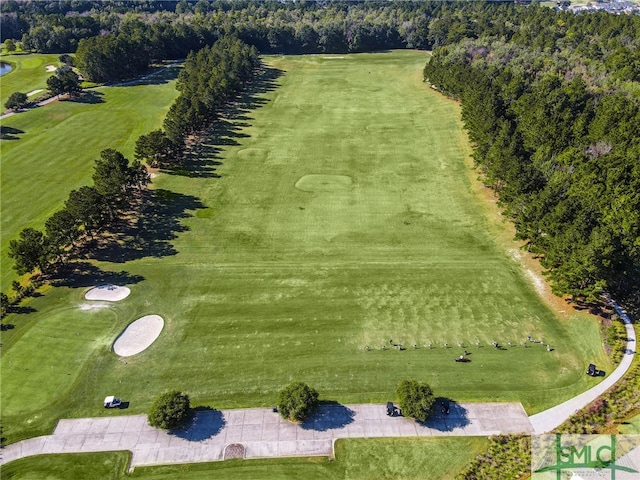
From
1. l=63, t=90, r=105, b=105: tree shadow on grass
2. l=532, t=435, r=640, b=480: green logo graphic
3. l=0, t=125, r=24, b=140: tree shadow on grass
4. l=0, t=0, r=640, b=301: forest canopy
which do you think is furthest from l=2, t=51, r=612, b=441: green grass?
l=63, t=90, r=105, b=105: tree shadow on grass

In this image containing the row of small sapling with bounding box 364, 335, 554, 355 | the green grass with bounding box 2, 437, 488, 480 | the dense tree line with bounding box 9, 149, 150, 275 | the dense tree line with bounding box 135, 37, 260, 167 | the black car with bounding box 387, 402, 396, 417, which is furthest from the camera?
the dense tree line with bounding box 135, 37, 260, 167

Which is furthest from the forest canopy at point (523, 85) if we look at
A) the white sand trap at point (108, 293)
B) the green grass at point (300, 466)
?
the white sand trap at point (108, 293)

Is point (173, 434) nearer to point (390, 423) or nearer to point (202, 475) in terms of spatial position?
point (202, 475)

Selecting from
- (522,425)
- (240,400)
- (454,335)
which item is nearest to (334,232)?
(454,335)

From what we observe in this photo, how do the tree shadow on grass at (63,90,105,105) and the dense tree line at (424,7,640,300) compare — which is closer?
the dense tree line at (424,7,640,300)

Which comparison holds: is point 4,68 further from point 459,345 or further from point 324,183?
point 459,345

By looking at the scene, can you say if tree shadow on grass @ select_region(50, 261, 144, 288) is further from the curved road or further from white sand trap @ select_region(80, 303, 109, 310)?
the curved road
